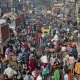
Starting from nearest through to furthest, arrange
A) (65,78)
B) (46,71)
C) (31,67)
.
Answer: (65,78) → (46,71) → (31,67)

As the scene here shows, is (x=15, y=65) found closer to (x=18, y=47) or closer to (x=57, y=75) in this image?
(x=57, y=75)

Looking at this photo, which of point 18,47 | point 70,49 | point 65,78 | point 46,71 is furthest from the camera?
point 18,47

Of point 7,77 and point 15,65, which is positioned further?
point 15,65

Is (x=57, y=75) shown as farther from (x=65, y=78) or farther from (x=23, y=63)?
(x=23, y=63)

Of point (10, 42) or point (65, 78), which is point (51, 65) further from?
point (10, 42)

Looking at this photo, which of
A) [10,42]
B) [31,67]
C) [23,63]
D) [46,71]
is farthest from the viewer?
[10,42]

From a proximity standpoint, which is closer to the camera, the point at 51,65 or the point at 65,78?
the point at 65,78

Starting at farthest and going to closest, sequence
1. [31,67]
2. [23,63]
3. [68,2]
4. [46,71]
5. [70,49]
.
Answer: [68,2] → [70,49] → [23,63] → [31,67] → [46,71]

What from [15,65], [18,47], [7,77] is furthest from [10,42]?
[7,77]

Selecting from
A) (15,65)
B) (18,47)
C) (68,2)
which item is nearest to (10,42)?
(18,47)

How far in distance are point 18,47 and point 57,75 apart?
7615 mm

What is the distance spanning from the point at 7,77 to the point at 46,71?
198cm

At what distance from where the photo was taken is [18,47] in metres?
21.9

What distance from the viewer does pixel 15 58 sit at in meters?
17.6
